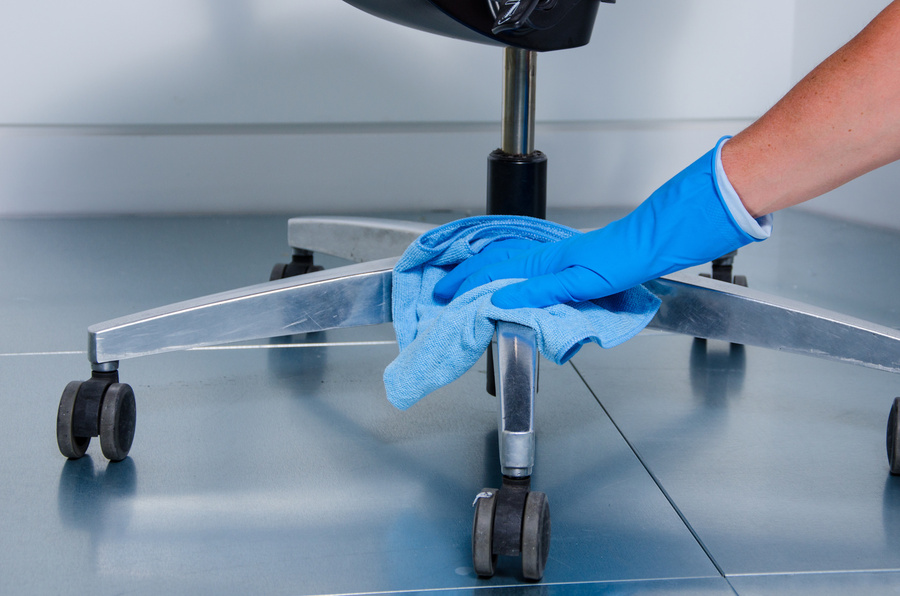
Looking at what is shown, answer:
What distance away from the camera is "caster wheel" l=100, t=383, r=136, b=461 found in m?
0.82

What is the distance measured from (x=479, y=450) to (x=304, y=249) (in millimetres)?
495

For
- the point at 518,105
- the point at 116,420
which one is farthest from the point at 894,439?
the point at 116,420

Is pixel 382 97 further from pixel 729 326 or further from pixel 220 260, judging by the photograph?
pixel 729 326

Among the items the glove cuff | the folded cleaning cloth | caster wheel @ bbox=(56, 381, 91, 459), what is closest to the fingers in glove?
the folded cleaning cloth

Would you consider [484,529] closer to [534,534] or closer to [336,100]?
[534,534]

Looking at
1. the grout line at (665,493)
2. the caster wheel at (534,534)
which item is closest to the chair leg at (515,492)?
the caster wheel at (534,534)

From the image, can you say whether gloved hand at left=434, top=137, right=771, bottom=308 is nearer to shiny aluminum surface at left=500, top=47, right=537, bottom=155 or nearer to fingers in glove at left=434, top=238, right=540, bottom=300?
fingers in glove at left=434, top=238, right=540, bottom=300

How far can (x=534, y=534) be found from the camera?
2.09 feet

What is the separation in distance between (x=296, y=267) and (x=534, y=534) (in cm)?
72

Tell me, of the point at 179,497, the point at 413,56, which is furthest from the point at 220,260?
the point at 179,497

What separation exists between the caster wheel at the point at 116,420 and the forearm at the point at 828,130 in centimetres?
59

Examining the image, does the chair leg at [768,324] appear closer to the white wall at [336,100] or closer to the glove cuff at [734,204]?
the glove cuff at [734,204]

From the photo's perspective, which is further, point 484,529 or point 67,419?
point 67,419

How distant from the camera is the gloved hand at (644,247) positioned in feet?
2.31
